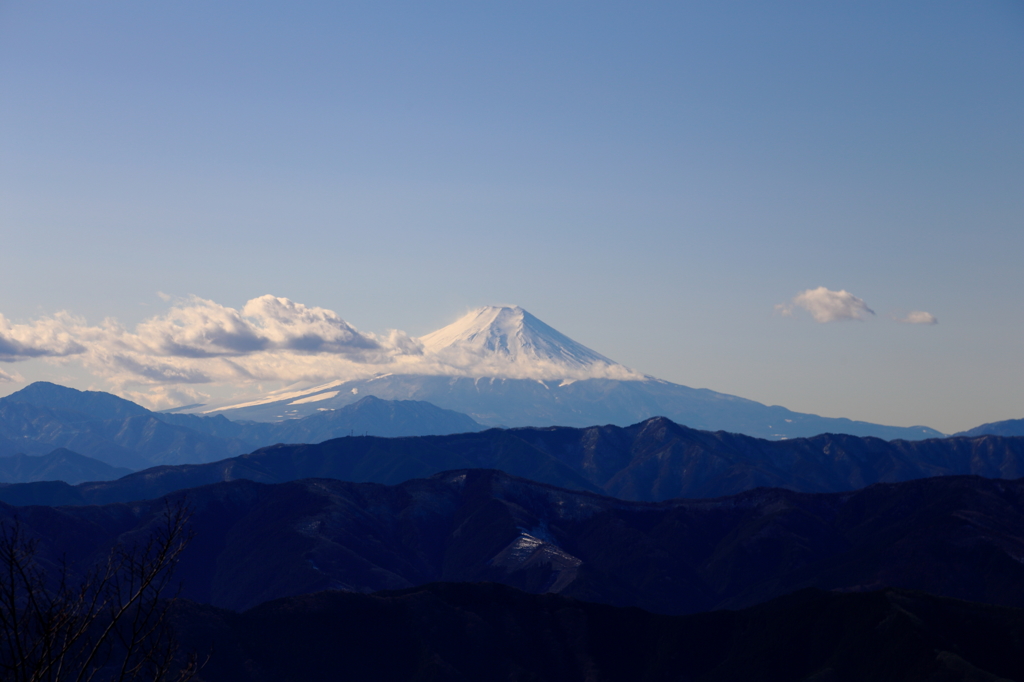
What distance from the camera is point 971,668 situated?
84.6 m

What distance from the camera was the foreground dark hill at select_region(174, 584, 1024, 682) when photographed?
305 ft

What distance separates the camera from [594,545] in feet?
610

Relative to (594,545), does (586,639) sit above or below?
below

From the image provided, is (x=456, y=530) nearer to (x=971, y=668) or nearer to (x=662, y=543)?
(x=662, y=543)

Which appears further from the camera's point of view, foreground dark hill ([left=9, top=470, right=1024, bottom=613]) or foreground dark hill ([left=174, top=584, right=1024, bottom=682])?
foreground dark hill ([left=9, top=470, right=1024, bottom=613])

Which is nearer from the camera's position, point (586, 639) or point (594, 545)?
point (586, 639)

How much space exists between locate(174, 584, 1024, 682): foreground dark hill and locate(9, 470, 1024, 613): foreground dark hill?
4040 centimetres

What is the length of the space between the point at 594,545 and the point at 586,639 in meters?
78.1

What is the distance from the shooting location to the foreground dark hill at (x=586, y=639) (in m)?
92.9

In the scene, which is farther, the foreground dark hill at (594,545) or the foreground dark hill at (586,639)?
the foreground dark hill at (594,545)

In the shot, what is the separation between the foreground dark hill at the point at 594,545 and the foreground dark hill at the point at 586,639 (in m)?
40.4

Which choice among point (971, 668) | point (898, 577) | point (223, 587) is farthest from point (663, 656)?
point (223, 587)

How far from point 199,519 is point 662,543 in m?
99.8

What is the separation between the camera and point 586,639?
108562 mm
